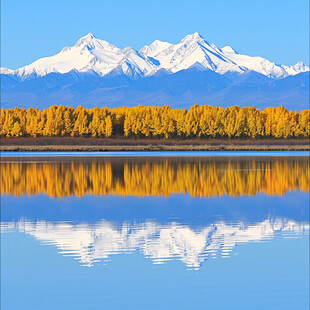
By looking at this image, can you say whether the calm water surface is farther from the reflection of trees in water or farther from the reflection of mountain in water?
the reflection of trees in water

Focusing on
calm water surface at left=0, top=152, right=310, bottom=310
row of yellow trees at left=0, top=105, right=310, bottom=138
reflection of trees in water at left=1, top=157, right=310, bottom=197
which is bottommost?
calm water surface at left=0, top=152, right=310, bottom=310

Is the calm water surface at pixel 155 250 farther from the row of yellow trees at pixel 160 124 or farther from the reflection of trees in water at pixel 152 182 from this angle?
the row of yellow trees at pixel 160 124

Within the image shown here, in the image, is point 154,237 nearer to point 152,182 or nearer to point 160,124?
point 152,182

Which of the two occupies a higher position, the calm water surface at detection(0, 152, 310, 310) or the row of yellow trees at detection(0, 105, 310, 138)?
the row of yellow trees at detection(0, 105, 310, 138)

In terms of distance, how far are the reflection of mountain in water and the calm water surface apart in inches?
1.3

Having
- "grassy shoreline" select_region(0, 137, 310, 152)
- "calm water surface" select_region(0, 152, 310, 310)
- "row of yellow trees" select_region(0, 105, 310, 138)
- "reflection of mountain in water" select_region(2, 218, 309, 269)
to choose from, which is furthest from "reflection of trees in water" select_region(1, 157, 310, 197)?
"row of yellow trees" select_region(0, 105, 310, 138)

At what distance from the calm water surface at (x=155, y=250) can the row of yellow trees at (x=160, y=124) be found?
133 meters

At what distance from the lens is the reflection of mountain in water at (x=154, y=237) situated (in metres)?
19.7

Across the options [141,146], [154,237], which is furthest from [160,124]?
[154,237]

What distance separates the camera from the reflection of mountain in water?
64.5ft

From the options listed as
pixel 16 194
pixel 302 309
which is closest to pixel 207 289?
pixel 302 309

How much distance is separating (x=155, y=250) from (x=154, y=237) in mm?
2144

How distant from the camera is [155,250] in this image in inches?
792

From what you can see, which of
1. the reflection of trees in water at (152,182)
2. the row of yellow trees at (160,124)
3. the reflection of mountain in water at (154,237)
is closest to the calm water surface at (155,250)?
the reflection of mountain in water at (154,237)
